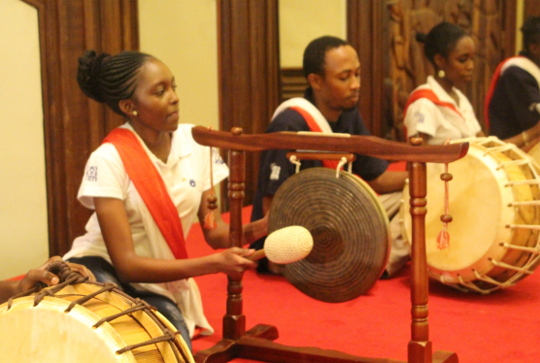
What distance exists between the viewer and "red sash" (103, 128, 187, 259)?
210 cm

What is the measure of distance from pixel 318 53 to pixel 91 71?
3.92 feet

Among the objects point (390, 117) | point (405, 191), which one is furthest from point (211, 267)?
point (390, 117)

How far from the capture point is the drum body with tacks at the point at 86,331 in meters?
1.20

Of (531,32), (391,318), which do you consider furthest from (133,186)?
(531,32)

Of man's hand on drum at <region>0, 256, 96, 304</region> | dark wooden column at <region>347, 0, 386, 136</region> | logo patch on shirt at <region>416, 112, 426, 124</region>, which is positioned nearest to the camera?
man's hand on drum at <region>0, 256, 96, 304</region>

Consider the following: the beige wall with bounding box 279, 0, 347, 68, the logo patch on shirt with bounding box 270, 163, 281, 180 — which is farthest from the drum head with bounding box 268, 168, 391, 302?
the beige wall with bounding box 279, 0, 347, 68

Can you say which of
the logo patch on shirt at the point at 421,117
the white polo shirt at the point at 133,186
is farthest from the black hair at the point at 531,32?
the white polo shirt at the point at 133,186

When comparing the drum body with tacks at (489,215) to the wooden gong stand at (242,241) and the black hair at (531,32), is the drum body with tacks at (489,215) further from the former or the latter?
the black hair at (531,32)

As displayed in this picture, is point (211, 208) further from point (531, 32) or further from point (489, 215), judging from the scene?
point (531, 32)

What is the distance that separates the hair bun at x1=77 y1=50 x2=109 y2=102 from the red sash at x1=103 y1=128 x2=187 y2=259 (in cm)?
18

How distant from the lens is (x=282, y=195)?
2.09 meters

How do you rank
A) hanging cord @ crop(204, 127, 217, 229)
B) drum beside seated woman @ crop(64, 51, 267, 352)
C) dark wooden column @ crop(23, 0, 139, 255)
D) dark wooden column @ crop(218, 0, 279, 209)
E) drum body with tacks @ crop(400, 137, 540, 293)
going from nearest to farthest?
drum beside seated woman @ crop(64, 51, 267, 352) → hanging cord @ crop(204, 127, 217, 229) → drum body with tacks @ crop(400, 137, 540, 293) → dark wooden column @ crop(23, 0, 139, 255) → dark wooden column @ crop(218, 0, 279, 209)

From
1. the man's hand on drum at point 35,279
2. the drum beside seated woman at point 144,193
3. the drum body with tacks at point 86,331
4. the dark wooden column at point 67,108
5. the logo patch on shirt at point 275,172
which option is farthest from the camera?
the dark wooden column at point 67,108

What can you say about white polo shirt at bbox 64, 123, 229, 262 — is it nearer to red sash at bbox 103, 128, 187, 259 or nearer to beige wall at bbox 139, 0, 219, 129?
red sash at bbox 103, 128, 187, 259
